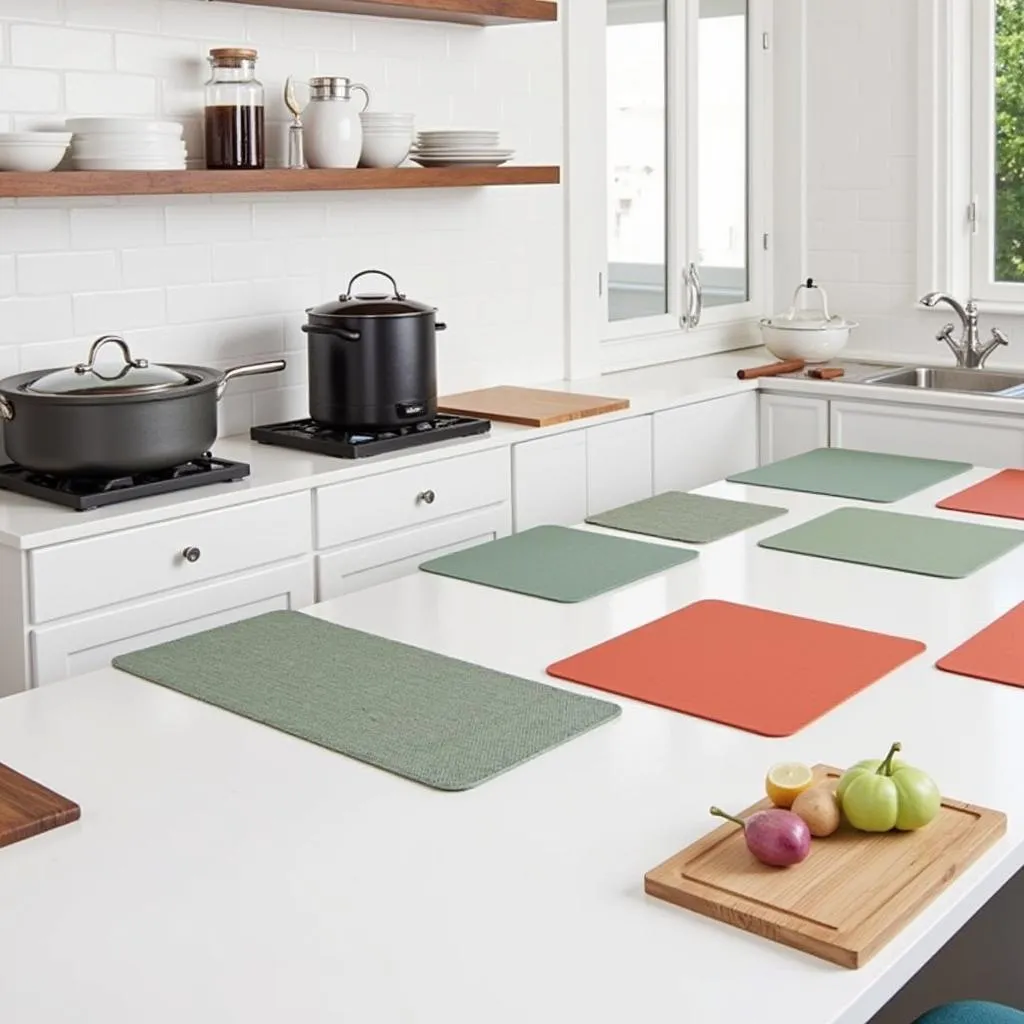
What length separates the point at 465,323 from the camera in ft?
14.5

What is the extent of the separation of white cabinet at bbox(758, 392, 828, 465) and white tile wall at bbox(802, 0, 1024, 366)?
0.77 metres

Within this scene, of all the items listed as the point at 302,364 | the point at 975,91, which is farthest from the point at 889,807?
the point at 975,91

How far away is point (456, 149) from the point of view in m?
4.05

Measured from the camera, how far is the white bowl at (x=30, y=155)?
3.08 metres

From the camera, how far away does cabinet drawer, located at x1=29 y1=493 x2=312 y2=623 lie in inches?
112

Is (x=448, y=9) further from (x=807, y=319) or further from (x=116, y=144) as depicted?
(x=807, y=319)

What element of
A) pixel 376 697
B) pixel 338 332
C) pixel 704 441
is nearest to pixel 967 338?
pixel 704 441

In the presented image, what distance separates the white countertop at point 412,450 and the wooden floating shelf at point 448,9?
1.06 metres

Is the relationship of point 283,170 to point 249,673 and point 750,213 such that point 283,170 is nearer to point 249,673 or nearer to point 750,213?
point 249,673

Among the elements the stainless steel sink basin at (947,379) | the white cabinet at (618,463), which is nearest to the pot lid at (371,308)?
the white cabinet at (618,463)

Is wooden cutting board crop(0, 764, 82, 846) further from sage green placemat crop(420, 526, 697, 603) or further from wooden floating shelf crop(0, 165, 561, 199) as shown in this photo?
wooden floating shelf crop(0, 165, 561, 199)

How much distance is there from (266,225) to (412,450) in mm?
735

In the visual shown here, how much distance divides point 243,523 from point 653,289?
7.80 ft

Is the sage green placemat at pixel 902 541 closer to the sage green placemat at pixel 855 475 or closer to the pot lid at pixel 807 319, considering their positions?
the sage green placemat at pixel 855 475
